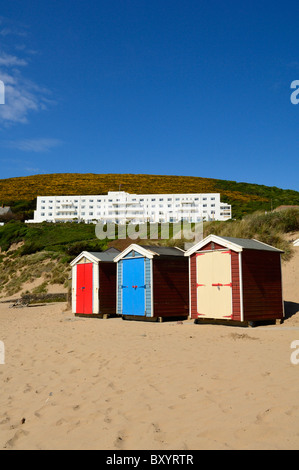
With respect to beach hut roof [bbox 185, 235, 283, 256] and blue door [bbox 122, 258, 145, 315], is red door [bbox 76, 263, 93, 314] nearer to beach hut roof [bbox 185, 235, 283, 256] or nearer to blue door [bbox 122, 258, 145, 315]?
blue door [bbox 122, 258, 145, 315]

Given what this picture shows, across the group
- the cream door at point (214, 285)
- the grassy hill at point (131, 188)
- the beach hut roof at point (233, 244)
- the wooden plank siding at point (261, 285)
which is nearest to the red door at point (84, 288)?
Answer: the beach hut roof at point (233, 244)

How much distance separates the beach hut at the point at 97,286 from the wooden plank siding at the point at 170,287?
3170 millimetres

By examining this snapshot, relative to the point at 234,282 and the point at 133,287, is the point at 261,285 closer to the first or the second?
the point at 234,282

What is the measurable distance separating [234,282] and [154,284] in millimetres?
3300

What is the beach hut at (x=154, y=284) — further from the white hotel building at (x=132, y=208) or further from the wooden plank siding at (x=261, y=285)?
the white hotel building at (x=132, y=208)

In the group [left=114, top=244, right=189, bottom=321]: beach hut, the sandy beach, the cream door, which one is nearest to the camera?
the sandy beach

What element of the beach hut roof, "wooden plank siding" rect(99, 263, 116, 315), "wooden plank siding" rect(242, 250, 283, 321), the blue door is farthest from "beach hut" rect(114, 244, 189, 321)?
"wooden plank siding" rect(242, 250, 283, 321)

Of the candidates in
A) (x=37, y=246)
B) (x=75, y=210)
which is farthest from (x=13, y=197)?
(x=37, y=246)

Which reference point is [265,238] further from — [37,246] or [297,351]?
[37,246]

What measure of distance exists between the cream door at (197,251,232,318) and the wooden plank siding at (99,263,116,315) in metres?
4.87

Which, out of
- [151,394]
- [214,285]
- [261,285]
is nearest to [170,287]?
[214,285]

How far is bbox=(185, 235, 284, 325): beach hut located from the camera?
1238cm

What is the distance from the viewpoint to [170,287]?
15016mm
